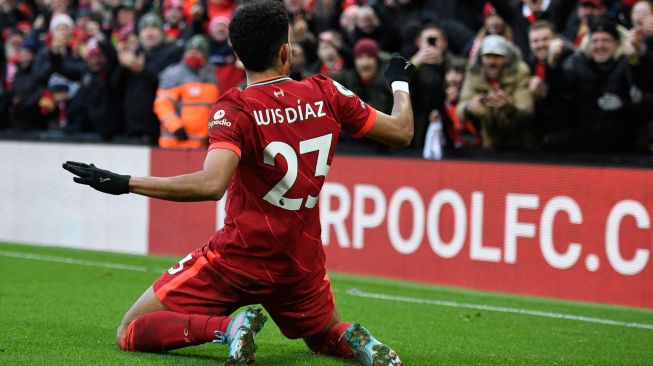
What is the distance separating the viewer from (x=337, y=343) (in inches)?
244

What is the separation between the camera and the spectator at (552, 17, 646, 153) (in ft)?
34.4

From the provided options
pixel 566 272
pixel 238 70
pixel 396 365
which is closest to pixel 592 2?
pixel 566 272

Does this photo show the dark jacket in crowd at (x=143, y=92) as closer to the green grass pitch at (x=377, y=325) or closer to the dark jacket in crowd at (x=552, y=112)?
the green grass pitch at (x=377, y=325)

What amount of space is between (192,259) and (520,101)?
19.0 ft

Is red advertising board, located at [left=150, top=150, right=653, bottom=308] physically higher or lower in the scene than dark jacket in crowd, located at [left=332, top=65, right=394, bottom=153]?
lower

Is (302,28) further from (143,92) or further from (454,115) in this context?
(454,115)

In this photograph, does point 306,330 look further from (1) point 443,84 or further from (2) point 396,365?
(1) point 443,84

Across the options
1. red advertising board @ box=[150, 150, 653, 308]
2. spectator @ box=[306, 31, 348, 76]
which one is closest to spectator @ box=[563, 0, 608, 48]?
red advertising board @ box=[150, 150, 653, 308]

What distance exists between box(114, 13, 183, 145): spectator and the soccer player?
8428 millimetres

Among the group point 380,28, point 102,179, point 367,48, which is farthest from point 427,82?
point 102,179

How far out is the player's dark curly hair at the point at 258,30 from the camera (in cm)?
554

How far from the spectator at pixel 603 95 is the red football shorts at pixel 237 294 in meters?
5.17

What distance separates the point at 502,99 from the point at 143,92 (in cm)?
524

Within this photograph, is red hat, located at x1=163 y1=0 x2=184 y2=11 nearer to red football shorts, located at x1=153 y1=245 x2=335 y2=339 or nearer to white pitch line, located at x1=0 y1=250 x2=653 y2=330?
white pitch line, located at x1=0 y1=250 x2=653 y2=330
